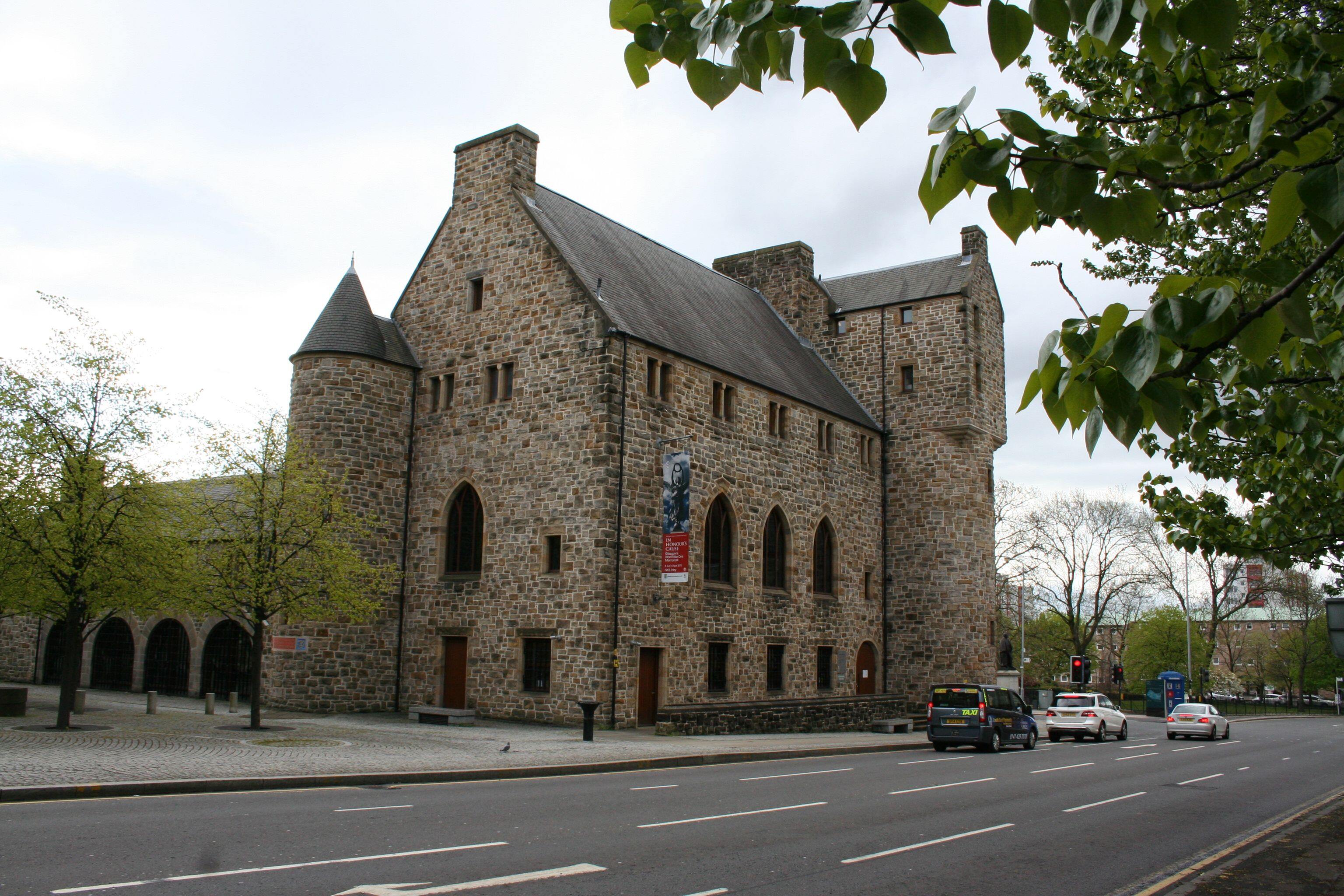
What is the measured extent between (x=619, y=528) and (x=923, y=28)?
2273cm

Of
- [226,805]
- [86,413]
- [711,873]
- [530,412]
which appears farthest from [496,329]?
[711,873]

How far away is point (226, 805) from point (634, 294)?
20.2 m

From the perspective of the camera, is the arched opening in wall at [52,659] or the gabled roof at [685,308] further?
the arched opening in wall at [52,659]

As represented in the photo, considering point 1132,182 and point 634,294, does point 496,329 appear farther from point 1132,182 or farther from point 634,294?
point 1132,182

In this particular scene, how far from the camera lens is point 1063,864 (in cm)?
987

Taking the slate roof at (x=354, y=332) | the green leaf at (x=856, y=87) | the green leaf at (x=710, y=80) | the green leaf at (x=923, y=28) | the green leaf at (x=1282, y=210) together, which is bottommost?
the green leaf at (x=1282, y=210)

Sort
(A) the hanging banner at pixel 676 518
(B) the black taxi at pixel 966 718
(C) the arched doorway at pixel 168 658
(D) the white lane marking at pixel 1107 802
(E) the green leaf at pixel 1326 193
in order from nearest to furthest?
(E) the green leaf at pixel 1326 193 < (D) the white lane marking at pixel 1107 802 < (B) the black taxi at pixel 966 718 < (A) the hanging banner at pixel 676 518 < (C) the arched doorway at pixel 168 658

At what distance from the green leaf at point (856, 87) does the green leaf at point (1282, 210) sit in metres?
1.19

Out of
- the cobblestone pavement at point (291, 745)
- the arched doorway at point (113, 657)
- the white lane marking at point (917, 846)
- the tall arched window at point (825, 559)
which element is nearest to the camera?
the white lane marking at point (917, 846)

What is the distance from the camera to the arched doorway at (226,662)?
3119cm

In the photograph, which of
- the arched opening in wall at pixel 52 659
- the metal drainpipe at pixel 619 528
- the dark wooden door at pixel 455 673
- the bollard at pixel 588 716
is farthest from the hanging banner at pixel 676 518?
the arched opening in wall at pixel 52 659

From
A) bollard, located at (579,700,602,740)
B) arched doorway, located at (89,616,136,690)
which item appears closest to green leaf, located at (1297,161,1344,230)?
bollard, located at (579,700,602,740)

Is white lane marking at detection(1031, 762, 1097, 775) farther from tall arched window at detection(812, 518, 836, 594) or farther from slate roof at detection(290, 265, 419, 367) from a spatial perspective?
slate roof at detection(290, 265, 419, 367)

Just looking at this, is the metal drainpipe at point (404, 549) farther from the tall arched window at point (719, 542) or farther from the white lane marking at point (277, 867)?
the white lane marking at point (277, 867)
